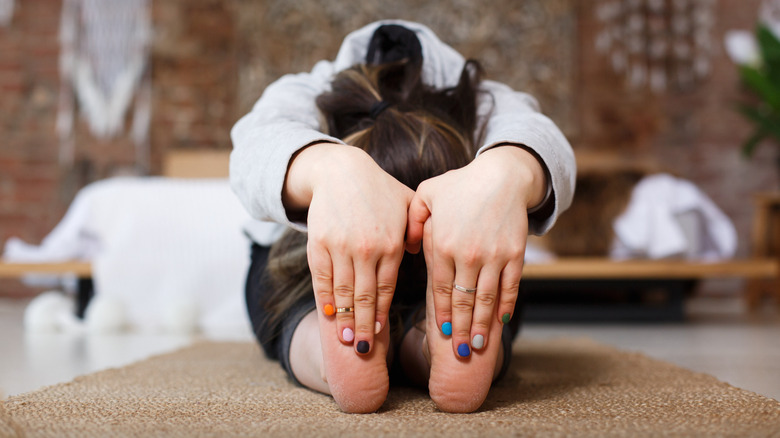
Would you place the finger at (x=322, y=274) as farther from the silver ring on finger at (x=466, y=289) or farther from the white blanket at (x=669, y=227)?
the white blanket at (x=669, y=227)

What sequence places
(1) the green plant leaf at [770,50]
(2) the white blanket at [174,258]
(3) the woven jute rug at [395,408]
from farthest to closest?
(1) the green plant leaf at [770,50], (2) the white blanket at [174,258], (3) the woven jute rug at [395,408]

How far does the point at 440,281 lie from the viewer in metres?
0.57

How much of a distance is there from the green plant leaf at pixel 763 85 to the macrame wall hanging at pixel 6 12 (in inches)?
126

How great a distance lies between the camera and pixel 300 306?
30.6 inches

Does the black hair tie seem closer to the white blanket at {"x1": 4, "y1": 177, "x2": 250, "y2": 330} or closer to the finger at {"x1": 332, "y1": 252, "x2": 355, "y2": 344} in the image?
the finger at {"x1": 332, "y1": 252, "x2": 355, "y2": 344}

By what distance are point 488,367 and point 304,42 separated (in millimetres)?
3053

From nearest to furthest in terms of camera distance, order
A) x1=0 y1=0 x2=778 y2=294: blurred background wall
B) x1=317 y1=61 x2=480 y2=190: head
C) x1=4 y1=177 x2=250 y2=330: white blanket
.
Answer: x1=317 y1=61 x2=480 y2=190: head, x1=4 y1=177 x2=250 y2=330: white blanket, x1=0 y1=0 x2=778 y2=294: blurred background wall

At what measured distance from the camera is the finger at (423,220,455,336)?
0.56 metres

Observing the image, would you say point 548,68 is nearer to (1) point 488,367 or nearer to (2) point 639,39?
(2) point 639,39

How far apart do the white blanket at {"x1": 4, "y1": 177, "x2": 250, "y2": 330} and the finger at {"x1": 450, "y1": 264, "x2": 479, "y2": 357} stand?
1.17 m

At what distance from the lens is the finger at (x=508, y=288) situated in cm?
57

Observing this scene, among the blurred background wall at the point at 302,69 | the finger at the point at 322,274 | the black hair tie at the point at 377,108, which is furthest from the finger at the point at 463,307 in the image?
the blurred background wall at the point at 302,69

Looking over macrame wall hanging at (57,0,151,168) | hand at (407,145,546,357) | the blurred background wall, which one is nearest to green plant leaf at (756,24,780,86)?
the blurred background wall

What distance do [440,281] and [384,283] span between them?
5cm
